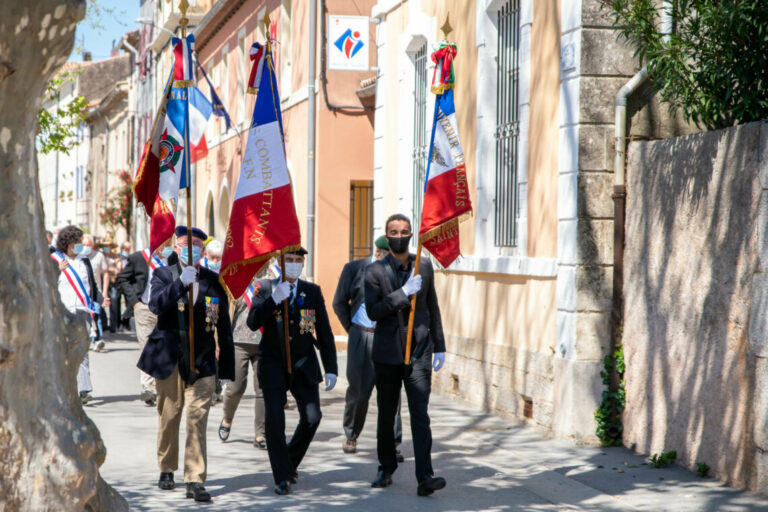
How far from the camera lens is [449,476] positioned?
27.6 feet

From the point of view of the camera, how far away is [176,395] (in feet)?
25.2

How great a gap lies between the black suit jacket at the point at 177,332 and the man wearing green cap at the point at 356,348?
1.67 m

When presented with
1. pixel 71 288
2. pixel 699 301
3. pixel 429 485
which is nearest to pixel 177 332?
pixel 429 485

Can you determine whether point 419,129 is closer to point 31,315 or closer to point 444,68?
point 444,68

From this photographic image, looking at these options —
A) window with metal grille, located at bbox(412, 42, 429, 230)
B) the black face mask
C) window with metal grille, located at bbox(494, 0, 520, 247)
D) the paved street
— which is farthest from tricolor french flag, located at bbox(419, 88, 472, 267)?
window with metal grille, located at bbox(412, 42, 429, 230)

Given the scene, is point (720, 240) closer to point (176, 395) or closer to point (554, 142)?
point (554, 142)

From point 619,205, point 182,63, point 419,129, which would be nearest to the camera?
point 182,63

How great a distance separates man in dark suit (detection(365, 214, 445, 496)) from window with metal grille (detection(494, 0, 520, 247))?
12.5ft

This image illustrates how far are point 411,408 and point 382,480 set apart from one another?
23.8 inches

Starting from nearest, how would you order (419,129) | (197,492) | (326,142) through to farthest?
1. (197,492)
2. (419,129)
3. (326,142)

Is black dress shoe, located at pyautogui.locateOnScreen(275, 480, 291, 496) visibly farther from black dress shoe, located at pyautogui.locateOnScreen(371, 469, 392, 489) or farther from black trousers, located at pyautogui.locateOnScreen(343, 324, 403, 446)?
black trousers, located at pyautogui.locateOnScreen(343, 324, 403, 446)

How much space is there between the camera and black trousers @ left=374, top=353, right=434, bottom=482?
762 cm

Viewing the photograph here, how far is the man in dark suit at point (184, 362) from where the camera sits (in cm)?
747

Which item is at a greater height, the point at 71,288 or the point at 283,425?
the point at 71,288
